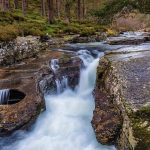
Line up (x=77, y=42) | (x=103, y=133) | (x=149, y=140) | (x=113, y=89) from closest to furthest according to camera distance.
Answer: (x=149, y=140) < (x=103, y=133) < (x=113, y=89) < (x=77, y=42)

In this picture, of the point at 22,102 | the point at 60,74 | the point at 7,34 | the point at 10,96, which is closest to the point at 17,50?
the point at 7,34

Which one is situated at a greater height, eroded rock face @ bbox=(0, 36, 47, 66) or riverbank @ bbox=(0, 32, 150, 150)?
eroded rock face @ bbox=(0, 36, 47, 66)

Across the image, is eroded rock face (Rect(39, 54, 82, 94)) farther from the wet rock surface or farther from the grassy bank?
the grassy bank

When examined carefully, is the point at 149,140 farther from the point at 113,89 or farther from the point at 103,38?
the point at 103,38

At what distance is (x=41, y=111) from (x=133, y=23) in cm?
5540

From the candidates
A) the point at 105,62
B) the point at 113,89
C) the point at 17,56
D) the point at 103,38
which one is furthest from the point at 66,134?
the point at 103,38

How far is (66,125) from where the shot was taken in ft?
44.1

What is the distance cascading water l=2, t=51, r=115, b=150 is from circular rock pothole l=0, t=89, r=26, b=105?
1267mm

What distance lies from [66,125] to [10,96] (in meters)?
2.80

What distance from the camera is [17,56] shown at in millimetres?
20750

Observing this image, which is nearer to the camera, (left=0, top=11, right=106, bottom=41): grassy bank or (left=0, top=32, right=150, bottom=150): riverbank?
(left=0, top=32, right=150, bottom=150): riverbank

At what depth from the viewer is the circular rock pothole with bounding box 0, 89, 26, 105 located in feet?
→ 45.6

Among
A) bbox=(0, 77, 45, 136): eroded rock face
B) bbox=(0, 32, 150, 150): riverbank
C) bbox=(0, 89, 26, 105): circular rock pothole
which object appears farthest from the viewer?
bbox=(0, 89, 26, 105): circular rock pothole

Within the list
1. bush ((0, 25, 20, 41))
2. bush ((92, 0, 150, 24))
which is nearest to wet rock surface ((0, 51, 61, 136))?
bush ((0, 25, 20, 41))
